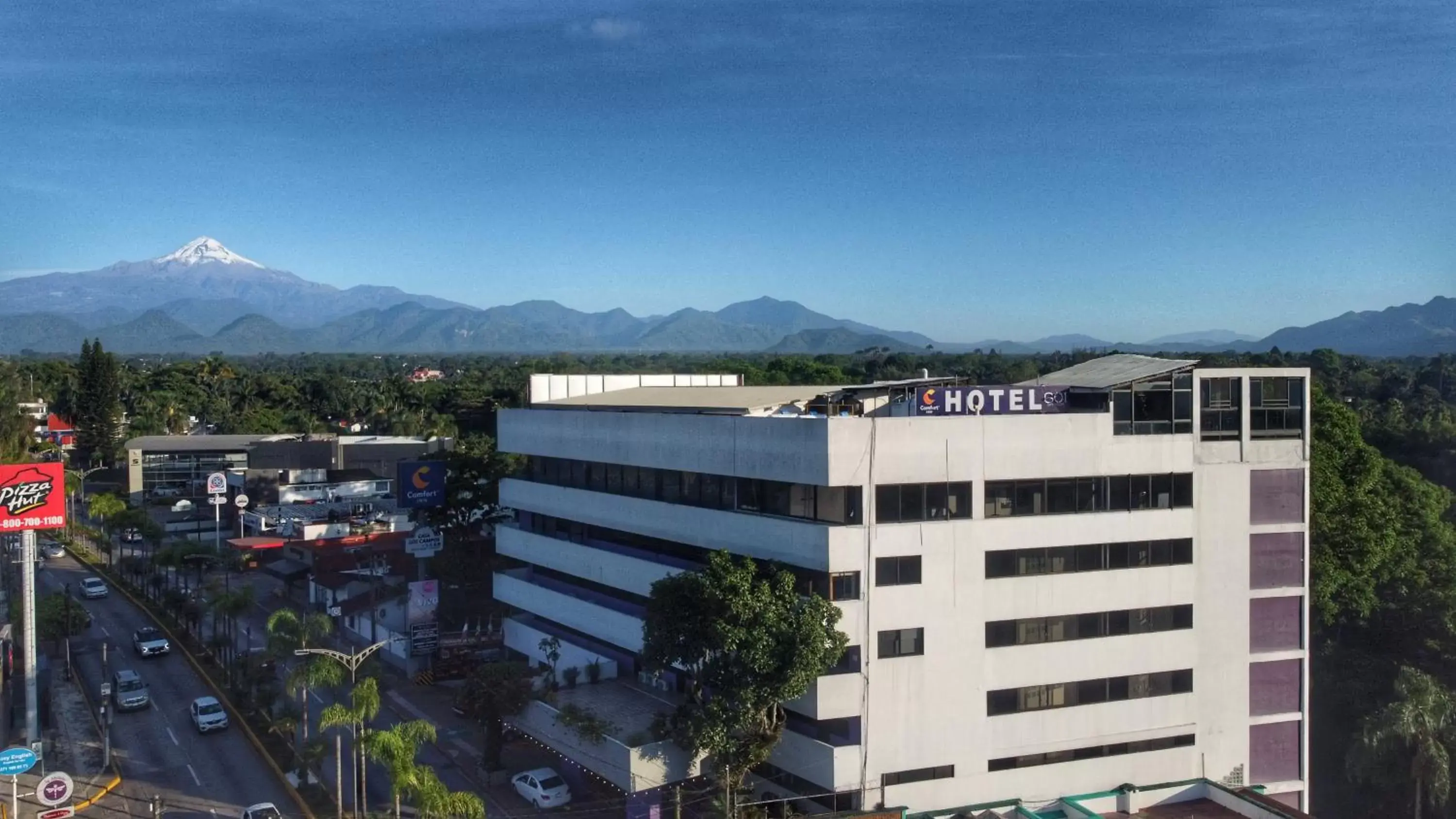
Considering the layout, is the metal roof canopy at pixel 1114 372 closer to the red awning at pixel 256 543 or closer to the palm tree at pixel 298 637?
the palm tree at pixel 298 637

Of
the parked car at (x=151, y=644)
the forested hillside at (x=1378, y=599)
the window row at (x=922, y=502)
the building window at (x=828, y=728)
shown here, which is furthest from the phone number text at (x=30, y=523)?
the window row at (x=922, y=502)

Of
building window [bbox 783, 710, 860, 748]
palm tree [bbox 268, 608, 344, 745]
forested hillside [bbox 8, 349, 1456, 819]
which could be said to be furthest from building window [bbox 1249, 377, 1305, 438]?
palm tree [bbox 268, 608, 344, 745]

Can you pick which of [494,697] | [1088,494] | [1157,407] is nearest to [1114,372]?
[1157,407]

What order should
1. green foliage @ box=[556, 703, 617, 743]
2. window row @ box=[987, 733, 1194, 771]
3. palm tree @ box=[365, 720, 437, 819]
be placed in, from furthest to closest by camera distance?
1. window row @ box=[987, 733, 1194, 771]
2. green foliage @ box=[556, 703, 617, 743]
3. palm tree @ box=[365, 720, 437, 819]

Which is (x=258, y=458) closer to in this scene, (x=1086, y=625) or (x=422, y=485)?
(x=422, y=485)

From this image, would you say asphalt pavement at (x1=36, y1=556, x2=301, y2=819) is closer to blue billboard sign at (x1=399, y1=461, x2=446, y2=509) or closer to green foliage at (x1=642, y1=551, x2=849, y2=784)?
blue billboard sign at (x1=399, y1=461, x2=446, y2=509)
